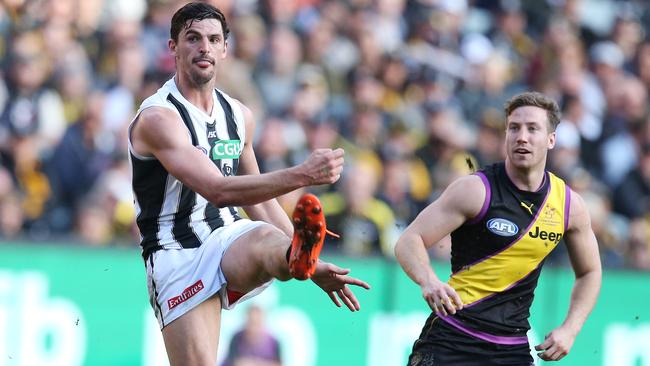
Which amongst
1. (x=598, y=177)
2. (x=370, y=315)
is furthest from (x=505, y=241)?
(x=598, y=177)

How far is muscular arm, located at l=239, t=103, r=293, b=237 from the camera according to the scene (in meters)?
7.25

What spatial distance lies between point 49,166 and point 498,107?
5.67 metres

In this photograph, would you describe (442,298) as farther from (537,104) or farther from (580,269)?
(537,104)

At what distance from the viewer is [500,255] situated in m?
7.03

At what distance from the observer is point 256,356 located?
1076 cm

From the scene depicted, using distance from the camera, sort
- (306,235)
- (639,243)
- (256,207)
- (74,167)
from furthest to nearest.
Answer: (639,243)
(74,167)
(256,207)
(306,235)

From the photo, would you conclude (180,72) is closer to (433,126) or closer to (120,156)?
(120,156)

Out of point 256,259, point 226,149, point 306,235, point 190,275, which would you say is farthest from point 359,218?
point 306,235

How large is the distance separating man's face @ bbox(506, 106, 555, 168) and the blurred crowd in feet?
13.3

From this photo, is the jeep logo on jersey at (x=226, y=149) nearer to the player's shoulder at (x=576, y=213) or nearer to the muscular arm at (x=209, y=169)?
the muscular arm at (x=209, y=169)

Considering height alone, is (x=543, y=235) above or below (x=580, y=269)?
above

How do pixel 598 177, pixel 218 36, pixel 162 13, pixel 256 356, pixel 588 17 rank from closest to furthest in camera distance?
pixel 218 36 < pixel 256 356 < pixel 162 13 < pixel 598 177 < pixel 588 17

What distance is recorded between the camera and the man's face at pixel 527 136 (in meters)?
7.07

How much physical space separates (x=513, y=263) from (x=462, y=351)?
59 cm
